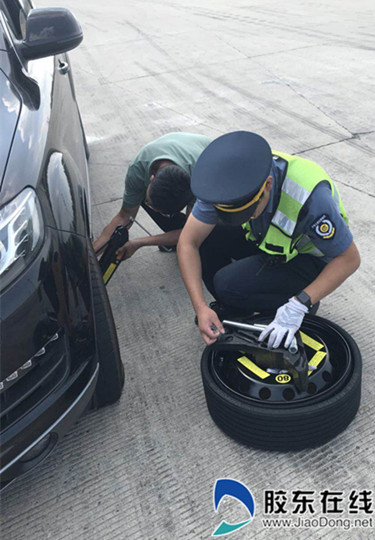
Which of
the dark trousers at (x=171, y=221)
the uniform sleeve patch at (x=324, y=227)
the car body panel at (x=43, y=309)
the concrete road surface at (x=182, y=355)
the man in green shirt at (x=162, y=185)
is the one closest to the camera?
the car body panel at (x=43, y=309)

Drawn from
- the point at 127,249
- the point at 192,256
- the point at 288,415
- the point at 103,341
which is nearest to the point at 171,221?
the point at 127,249

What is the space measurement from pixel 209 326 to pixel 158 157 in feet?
3.24

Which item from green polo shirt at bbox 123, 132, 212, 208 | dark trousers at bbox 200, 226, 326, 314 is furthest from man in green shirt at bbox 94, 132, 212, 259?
dark trousers at bbox 200, 226, 326, 314

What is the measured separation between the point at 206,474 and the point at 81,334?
0.66 m

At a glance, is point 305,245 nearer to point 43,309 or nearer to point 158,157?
point 158,157

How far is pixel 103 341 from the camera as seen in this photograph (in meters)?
1.60

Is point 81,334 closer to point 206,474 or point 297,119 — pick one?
point 206,474

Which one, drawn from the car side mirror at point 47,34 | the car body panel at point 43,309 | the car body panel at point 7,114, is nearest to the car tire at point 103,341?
the car body panel at point 43,309

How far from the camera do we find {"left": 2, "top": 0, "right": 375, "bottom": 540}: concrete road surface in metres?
1.52

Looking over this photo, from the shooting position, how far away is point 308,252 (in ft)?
6.33

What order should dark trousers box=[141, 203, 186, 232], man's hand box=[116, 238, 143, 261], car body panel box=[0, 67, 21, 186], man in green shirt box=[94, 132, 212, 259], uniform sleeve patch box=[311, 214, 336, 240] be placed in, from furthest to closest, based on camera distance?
1. dark trousers box=[141, 203, 186, 232]
2. man's hand box=[116, 238, 143, 261]
3. man in green shirt box=[94, 132, 212, 259]
4. uniform sleeve patch box=[311, 214, 336, 240]
5. car body panel box=[0, 67, 21, 186]

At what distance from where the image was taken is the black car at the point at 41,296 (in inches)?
48.0

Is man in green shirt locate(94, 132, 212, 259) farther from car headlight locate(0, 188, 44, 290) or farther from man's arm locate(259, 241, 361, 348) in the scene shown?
car headlight locate(0, 188, 44, 290)

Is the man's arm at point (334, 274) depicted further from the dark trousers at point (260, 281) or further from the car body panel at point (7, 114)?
the car body panel at point (7, 114)
